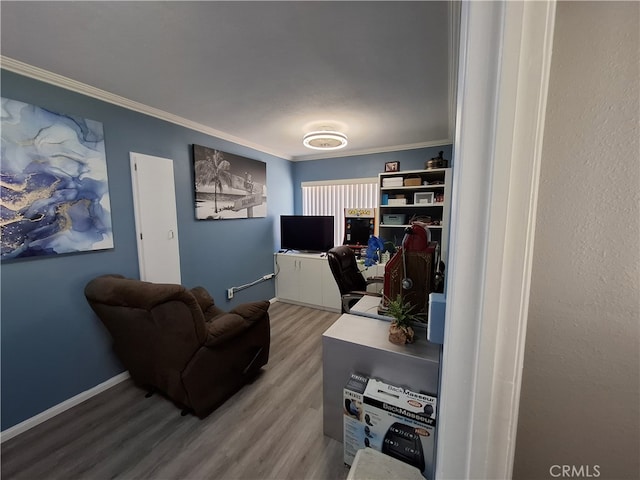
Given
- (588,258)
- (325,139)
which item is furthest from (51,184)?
(588,258)

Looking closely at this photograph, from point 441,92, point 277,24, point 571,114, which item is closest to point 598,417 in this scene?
point 571,114

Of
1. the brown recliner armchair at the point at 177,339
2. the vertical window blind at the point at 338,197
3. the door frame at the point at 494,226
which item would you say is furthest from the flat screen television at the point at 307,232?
the door frame at the point at 494,226

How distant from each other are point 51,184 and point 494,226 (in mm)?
2466

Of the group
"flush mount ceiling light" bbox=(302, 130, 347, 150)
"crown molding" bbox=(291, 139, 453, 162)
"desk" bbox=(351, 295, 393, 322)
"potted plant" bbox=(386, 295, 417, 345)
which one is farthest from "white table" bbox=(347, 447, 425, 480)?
"crown molding" bbox=(291, 139, 453, 162)

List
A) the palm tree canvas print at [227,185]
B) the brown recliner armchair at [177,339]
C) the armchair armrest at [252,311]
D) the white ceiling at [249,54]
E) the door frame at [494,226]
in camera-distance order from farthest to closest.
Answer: the palm tree canvas print at [227,185] < the armchair armrest at [252,311] < the brown recliner armchair at [177,339] < the white ceiling at [249,54] < the door frame at [494,226]

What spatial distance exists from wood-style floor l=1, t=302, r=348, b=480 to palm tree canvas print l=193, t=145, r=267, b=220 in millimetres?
1780

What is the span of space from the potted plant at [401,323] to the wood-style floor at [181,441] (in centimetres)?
81

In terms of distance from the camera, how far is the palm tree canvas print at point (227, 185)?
2.69 m

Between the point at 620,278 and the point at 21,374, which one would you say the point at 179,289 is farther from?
the point at 620,278

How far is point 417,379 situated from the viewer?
1.23 metres

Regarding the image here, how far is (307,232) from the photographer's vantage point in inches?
147

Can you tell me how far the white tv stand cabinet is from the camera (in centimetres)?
350

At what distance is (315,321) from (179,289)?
209 cm

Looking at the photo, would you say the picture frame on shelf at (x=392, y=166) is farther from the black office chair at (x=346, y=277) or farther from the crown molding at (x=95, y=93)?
the crown molding at (x=95, y=93)
